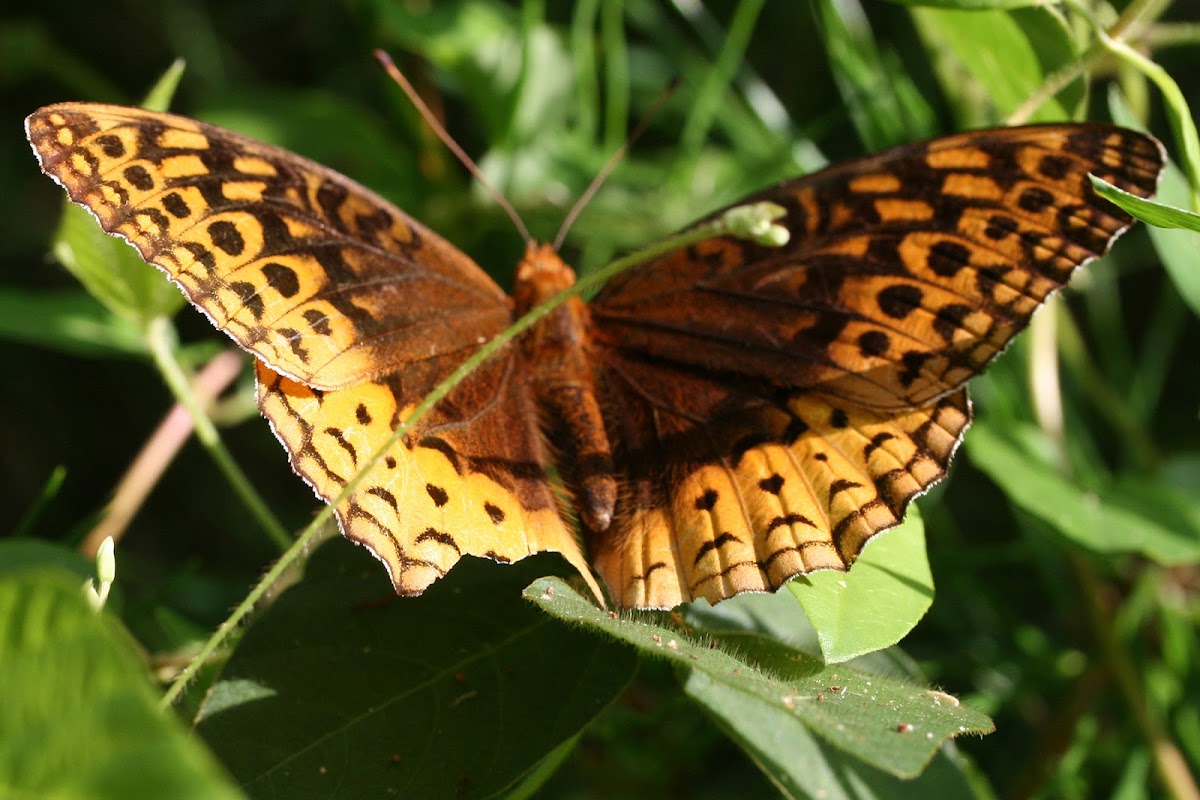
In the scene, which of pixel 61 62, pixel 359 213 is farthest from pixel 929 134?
pixel 61 62

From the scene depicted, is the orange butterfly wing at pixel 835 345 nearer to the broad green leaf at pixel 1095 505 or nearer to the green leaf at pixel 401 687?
the green leaf at pixel 401 687

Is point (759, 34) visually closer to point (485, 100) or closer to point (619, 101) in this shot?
point (619, 101)

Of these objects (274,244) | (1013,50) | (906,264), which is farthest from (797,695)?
(1013,50)

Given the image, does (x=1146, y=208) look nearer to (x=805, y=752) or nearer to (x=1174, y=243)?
(x=1174, y=243)

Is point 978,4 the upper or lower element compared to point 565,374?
upper

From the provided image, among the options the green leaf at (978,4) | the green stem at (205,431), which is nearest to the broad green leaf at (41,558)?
the green stem at (205,431)

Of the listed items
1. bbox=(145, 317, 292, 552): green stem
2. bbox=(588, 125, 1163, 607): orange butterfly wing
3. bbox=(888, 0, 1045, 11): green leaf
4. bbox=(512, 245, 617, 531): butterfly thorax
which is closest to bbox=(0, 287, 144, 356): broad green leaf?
bbox=(145, 317, 292, 552): green stem
